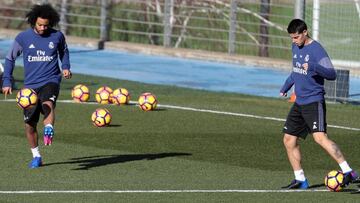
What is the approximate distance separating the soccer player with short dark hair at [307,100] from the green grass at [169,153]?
0.36 m

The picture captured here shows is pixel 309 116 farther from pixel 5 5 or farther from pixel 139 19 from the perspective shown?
pixel 5 5

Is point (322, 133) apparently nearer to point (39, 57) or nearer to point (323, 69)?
point (323, 69)

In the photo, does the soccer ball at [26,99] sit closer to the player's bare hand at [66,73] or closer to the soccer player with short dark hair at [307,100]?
the player's bare hand at [66,73]

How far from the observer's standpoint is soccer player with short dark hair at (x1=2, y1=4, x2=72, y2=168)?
15.9 m

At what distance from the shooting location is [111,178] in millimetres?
15289

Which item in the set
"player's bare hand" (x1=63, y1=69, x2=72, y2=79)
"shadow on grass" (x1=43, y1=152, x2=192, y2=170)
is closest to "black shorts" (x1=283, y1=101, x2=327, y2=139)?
"shadow on grass" (x1=43, y1=152, x2=192, y2=170)

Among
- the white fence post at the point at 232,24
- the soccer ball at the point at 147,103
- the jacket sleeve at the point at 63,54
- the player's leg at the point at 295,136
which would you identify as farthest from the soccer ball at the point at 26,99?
the white fence post at the point at 232,24

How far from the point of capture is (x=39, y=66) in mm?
15977

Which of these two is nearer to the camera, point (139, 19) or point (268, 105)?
point (268, 105)

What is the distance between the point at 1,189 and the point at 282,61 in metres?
17.8

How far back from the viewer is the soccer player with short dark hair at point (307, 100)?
48.0 feet

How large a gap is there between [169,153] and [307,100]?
3361 mm
